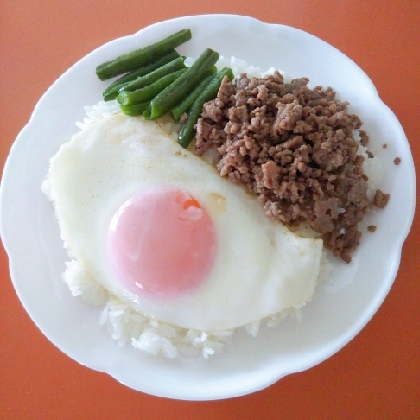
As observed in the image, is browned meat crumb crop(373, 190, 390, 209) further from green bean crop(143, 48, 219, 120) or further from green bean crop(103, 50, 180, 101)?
green bean crop(103, 50, 180, 101)

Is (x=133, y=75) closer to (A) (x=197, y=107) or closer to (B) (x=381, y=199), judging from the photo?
(A) (x=197, y=107)

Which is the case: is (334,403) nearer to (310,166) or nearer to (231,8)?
(310,166)

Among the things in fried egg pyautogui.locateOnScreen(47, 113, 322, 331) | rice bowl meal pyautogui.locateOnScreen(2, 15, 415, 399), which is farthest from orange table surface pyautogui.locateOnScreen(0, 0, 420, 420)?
fried egg pyautogui.locateOnScreen(47, 113, 322, 331)

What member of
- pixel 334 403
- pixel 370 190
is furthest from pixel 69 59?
pixel 334 403

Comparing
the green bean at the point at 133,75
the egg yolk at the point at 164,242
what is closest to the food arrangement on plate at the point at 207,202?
the egg yolk at the point at 164,242

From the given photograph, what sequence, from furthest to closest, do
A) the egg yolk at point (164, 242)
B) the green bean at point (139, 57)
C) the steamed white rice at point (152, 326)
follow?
the green bean at point (139, 57) → the steamed white rice at point (152, 326) → the egg yolk at point (164, 242)

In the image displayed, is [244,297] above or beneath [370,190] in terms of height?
beneath

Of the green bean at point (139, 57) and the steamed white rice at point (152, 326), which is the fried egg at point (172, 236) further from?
the green bean at point (139, 57)
